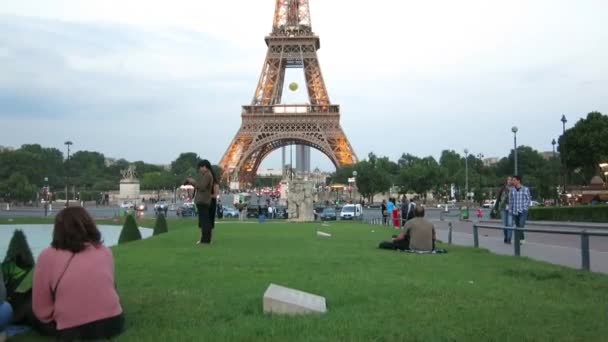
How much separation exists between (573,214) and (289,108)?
49466 millimetres

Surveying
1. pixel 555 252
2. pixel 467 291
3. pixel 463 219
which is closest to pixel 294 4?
pixel 463 219

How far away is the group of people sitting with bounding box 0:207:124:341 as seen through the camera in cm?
500

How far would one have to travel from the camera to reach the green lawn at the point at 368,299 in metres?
5.12

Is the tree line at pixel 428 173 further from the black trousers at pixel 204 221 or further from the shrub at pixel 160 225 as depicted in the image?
the black trousers at pixel 204 221

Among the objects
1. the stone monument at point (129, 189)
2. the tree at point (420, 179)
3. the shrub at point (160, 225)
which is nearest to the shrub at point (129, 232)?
the shrub at point (160, 225)

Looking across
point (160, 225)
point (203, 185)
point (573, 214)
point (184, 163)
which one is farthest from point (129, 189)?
point (184, 163)

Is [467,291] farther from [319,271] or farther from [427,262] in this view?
[427,262]

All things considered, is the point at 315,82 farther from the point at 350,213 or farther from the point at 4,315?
the point at 4,315

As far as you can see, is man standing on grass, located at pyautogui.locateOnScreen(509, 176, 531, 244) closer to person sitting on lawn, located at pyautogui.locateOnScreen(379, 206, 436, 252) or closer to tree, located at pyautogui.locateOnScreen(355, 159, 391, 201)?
person sitting on lawn, located at pyautogui.locateOnScreen(379, 206, 436, 252)

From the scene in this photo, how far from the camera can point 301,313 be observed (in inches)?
226

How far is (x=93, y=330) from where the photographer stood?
5.02m

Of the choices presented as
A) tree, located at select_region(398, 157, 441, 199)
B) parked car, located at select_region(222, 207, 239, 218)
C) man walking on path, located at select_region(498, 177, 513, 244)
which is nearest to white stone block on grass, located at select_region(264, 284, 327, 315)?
man walking on path, located at select_region(498, 177, 513, 244)

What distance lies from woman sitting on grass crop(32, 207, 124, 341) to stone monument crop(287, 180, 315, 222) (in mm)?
32965

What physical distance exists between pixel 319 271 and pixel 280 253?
326 centimetres
